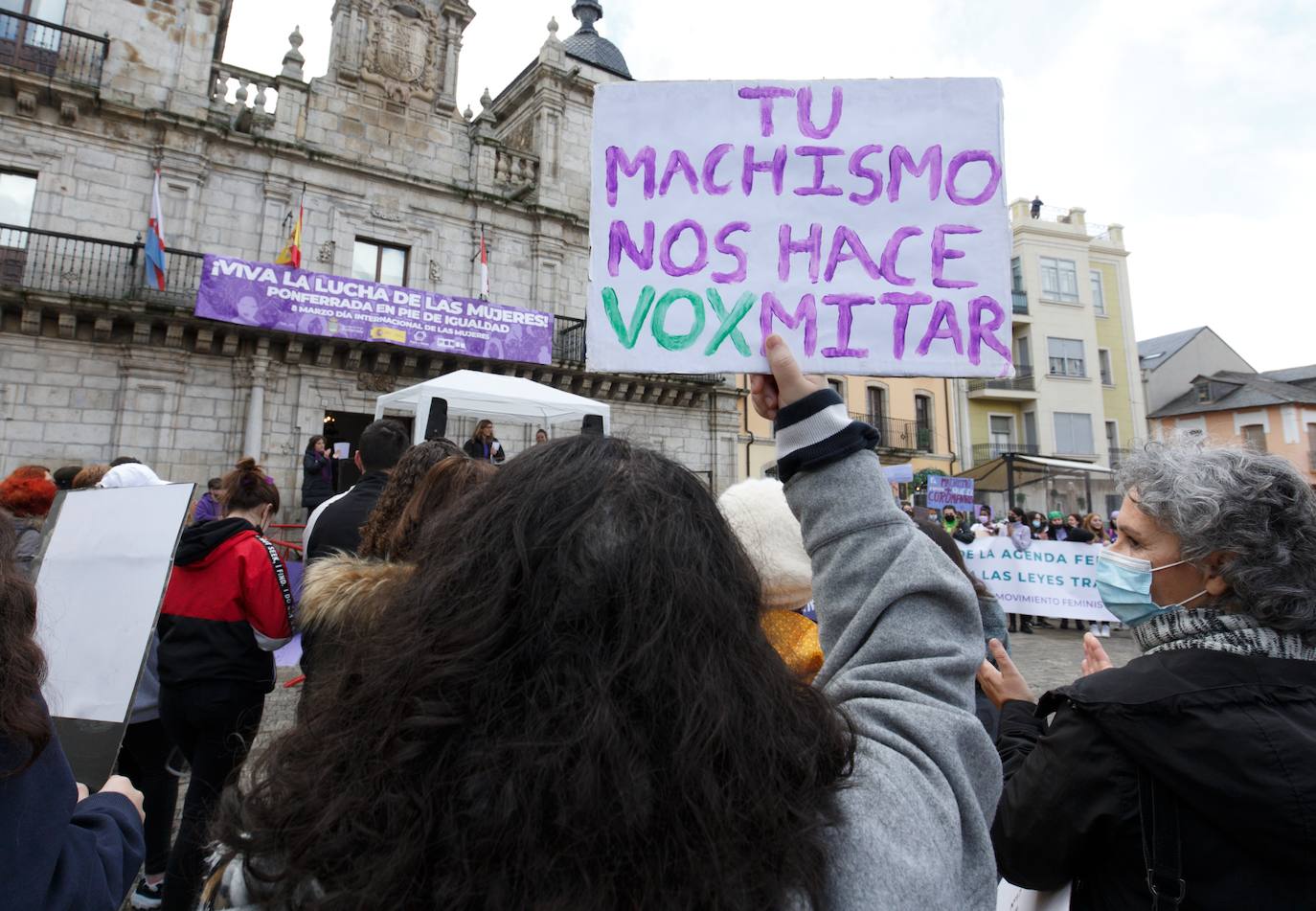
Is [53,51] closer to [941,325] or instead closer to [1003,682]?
[941,325]

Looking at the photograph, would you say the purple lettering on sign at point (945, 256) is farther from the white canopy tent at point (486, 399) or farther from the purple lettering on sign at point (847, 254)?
the white canopy tent at point (486, 399)

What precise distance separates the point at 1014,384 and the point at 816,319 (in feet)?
101

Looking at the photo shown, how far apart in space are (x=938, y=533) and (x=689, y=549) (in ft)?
5.71

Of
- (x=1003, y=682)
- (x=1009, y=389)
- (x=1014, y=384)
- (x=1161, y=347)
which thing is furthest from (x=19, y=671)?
(x=1161, y=347)

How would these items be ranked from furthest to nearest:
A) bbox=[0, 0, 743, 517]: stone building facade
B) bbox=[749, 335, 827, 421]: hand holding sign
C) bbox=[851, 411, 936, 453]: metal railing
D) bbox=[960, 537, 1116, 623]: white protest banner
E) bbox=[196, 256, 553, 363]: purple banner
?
bbox=[851, 411, 936, 453]: metal railing → bbox=[196, 256, 553, 363]: purple banner → bbox=[0, 0, 743, 517]: stone building facade → bbox=[960, 537, 1116, 623]: white protest banner → bbox=[749, 335, 827, 421]: hand holding sign

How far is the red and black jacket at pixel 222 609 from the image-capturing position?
280 centimetres

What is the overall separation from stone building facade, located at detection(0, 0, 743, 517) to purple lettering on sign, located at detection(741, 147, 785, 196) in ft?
30.5

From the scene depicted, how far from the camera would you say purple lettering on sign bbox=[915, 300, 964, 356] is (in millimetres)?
1796

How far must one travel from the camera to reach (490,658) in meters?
0.76

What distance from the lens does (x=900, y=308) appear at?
1806 mm

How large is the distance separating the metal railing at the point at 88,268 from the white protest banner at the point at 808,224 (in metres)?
14.4

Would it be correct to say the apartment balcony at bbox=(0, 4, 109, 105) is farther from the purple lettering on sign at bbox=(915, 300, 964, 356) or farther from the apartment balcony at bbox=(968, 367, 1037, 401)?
the apartment balcony at bbox=(968, 367, 1037, 401)

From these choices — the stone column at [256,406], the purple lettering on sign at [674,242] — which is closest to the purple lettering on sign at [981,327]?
the purple lettering on sign at [674,242]

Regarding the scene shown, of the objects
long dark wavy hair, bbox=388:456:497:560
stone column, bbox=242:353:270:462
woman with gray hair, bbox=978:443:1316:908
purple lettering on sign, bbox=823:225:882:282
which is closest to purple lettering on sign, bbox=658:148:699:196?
purple lettering on sign, bbox=823:225:882:282
